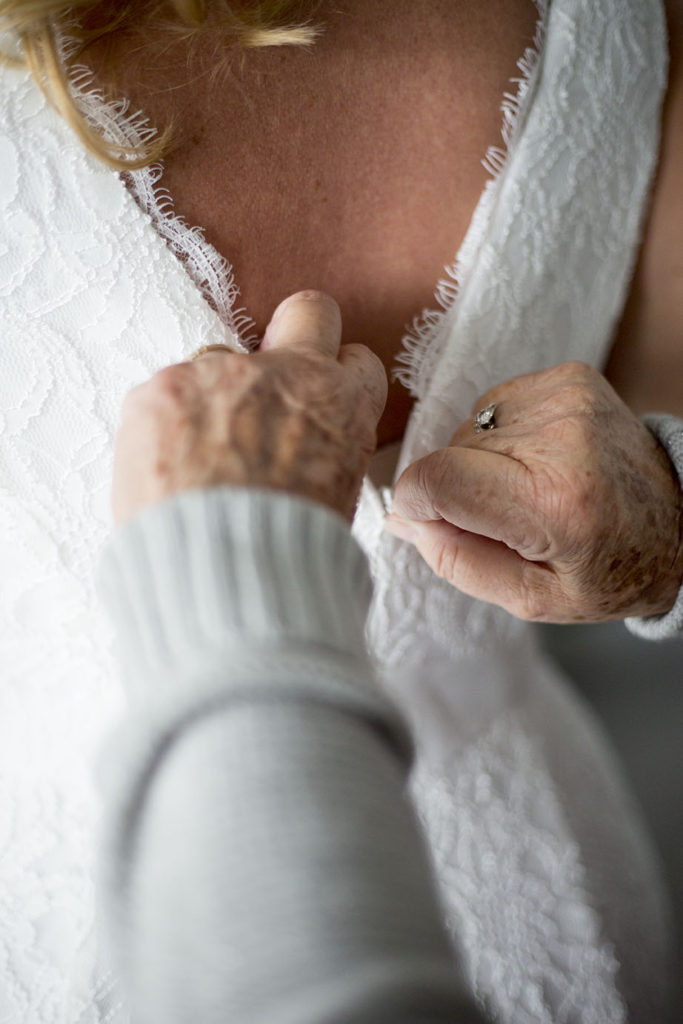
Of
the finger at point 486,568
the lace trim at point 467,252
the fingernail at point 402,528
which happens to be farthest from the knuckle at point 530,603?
the lace trim at point 467,252

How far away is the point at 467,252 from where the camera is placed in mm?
828

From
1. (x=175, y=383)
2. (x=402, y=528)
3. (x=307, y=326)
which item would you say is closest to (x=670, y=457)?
(x=402, y=528)

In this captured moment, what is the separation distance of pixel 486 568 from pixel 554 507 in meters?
0.10

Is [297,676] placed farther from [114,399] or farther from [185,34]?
[185,34]

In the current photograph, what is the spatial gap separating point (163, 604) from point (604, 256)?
28.9 inches

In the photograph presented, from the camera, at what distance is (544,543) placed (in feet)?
2.26

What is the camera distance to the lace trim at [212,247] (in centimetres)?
66

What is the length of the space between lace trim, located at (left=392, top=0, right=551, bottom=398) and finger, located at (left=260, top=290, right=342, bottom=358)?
0.63ft

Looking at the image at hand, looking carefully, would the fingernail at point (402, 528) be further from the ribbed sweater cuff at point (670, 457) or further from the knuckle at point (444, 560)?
the ribbed sweater cuff at point (670, 457)

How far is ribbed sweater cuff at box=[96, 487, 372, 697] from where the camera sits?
40cm

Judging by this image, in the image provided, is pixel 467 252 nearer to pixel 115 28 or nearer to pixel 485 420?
pixel 485 420

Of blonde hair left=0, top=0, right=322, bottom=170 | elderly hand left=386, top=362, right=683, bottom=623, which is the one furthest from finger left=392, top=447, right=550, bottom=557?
blonde hair left=0, top=0, right=322, bottom=170

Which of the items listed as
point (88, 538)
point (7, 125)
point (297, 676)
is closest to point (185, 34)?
point (7, 125)

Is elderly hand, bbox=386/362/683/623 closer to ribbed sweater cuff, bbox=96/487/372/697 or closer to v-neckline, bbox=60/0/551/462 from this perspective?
v-neckline, bbox=60/0/551/462
